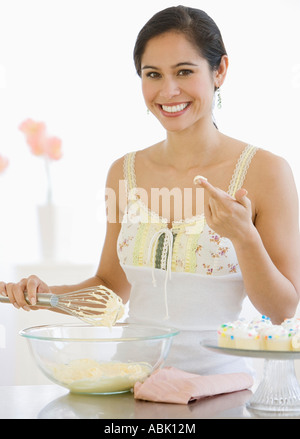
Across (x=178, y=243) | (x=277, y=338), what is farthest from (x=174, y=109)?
(x=277, y=338)

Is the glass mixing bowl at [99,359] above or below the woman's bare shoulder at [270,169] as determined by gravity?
below

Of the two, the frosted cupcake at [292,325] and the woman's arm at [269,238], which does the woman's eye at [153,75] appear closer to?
the woman's arm at [269,238]

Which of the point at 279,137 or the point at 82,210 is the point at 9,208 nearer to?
the point at 82,210

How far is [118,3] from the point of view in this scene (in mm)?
3930

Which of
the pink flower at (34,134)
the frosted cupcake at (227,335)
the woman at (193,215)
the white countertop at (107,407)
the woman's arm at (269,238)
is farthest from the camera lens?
the pink flower at (34,134)

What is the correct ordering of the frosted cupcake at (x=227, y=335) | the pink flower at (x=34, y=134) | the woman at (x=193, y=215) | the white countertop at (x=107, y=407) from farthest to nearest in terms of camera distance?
the pink flower at (x=34, y=134) → the woman at (x=193, y=215) → the frosted cupcake at (x=227, y=335) → the white countertop at (x=107, y=407)

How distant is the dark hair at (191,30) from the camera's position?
1.85m

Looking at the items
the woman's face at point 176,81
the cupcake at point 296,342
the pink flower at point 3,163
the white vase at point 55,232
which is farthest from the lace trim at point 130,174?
the pink flower at point 3,163

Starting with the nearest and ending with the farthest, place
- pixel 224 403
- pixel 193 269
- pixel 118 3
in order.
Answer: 1. pixel 224 403
2. pixel 193 269
3. pixel 118 3

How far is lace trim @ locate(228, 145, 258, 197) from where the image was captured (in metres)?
1.86

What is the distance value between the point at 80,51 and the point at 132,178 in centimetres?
208

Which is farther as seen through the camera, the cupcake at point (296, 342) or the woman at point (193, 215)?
the woman at point (193, 215)

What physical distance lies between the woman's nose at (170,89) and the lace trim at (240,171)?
252mm
